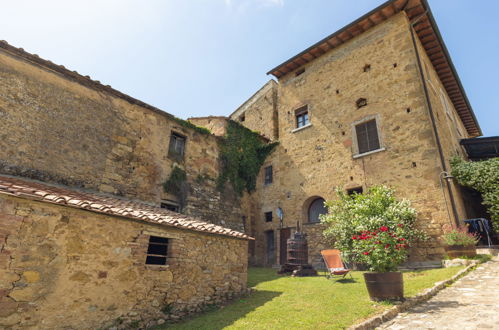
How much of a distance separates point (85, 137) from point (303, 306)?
854 cm

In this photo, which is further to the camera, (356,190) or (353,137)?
(353,137)

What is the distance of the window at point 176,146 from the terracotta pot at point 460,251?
10.5 meters

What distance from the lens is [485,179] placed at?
9555 millimetres

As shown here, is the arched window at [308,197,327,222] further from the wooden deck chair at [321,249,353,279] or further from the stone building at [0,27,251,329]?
the wooden deck chair at [321,249,353,279]

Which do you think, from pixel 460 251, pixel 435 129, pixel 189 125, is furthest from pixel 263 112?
pixel 460 251

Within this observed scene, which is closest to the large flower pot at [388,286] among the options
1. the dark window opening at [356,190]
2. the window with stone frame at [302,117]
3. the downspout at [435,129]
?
the downspout at [435,129]

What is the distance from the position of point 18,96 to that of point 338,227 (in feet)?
37.3

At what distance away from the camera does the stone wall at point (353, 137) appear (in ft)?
32.6

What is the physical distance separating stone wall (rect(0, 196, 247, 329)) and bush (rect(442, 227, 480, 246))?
7648 mm

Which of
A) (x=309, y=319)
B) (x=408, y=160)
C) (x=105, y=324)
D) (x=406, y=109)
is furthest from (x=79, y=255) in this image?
(x=406, y=109)

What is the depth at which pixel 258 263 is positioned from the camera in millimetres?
13398

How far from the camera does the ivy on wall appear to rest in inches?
360

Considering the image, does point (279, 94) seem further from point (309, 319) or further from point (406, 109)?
point (309, 319)

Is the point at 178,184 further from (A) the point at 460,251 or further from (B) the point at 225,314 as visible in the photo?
(A) the point at 460,251
